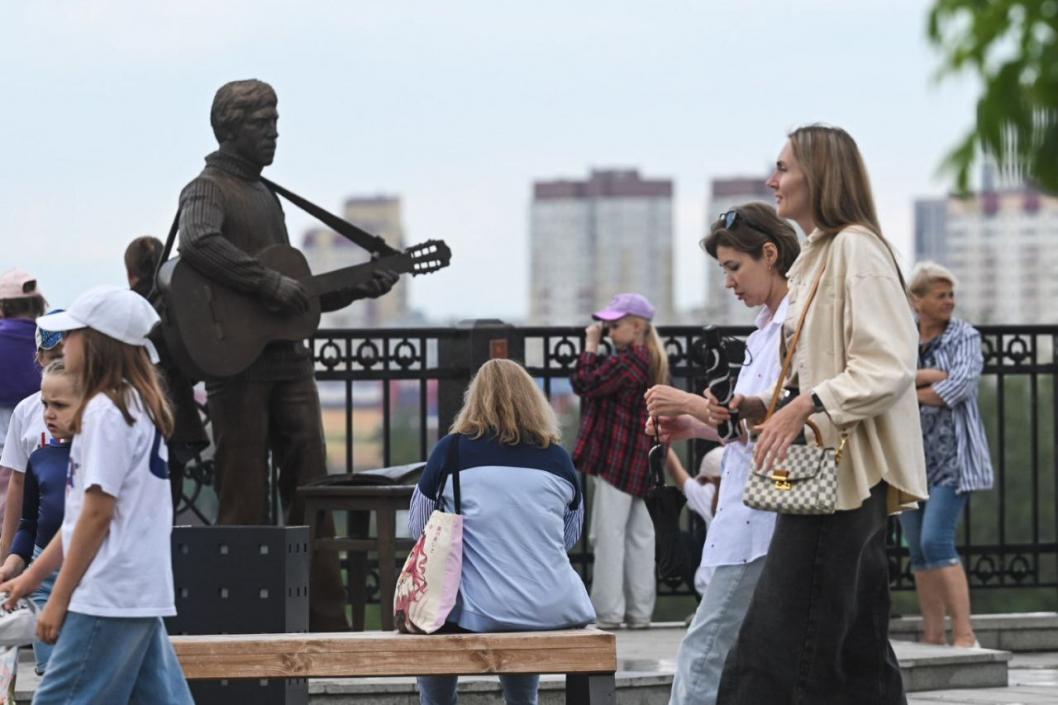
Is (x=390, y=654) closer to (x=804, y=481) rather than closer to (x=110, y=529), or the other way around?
(x=110, y=529)

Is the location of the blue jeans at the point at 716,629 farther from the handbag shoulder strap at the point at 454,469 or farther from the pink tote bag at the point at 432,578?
the handbag shoulder strap at the point at 454,469

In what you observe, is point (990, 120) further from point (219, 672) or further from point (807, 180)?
point (219, 672)

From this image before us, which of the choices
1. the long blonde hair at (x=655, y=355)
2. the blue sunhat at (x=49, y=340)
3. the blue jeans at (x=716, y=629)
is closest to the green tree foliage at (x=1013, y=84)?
the blue jeans at (x=716, y=629)

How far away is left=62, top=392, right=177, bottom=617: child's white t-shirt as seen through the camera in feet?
17.9

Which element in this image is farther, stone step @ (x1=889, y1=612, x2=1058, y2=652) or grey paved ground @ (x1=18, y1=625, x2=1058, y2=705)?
stone step @ (x1=889, y1=612, x2=1058, y2=652)

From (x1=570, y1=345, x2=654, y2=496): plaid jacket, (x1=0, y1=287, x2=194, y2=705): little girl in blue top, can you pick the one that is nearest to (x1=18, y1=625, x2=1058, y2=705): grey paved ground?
(x1=570, y1=345, x2=654, y2=496): plaid jacket

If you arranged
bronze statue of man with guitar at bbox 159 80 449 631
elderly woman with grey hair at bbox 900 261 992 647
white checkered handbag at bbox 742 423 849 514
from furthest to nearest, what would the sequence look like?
1. elderly woman with grey hair at bbox 900 261 992 647
2. bronze statue of man with guitar at bbox 159 80 449 631
3. white checkered handbag at bbox 742 423 849 514

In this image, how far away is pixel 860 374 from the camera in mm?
5387

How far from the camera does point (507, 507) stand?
7.24 meters

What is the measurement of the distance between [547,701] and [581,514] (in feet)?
5.65

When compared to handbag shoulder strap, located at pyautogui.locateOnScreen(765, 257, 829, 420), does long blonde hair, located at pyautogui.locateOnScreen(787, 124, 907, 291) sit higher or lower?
higher

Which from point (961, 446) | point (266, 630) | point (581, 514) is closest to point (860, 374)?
point (581, 514)

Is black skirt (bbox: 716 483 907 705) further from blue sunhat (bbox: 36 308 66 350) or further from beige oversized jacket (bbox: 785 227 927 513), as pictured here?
blue sunhat (bbox: 36 308 66 350)

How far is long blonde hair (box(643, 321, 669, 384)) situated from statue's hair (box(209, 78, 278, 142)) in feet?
8.75
